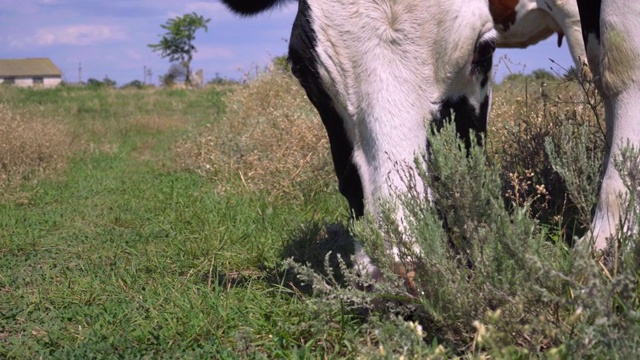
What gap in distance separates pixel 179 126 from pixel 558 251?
12155 mm

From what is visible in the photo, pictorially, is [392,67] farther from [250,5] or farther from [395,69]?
[250,5]

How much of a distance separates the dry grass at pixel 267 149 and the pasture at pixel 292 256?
26mm

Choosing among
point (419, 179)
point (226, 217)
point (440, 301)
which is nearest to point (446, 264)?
point (440, 301)

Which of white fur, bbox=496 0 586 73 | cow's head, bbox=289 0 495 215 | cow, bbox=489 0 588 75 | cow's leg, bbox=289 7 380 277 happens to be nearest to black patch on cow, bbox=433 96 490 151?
cow's head, bbox=289 0 495 215

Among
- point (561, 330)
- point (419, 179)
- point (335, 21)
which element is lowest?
point (561, 330)

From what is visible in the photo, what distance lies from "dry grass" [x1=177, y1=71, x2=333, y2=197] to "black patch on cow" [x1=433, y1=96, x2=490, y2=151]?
9.11 feet

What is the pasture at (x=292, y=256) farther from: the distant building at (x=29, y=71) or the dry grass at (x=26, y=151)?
the distant building at (x=29, y=71)

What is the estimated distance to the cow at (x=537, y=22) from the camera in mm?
6086

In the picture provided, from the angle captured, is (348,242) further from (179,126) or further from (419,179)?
(179,126)

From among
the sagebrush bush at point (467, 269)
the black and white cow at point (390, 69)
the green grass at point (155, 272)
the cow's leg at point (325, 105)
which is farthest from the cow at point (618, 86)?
the green grass at point (155, 272)

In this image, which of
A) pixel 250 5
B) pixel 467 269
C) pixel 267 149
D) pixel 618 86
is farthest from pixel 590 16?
pixel 267 149

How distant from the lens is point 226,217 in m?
4.94

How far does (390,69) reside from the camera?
8.45ft

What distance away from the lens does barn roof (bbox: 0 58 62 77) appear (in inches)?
3207
